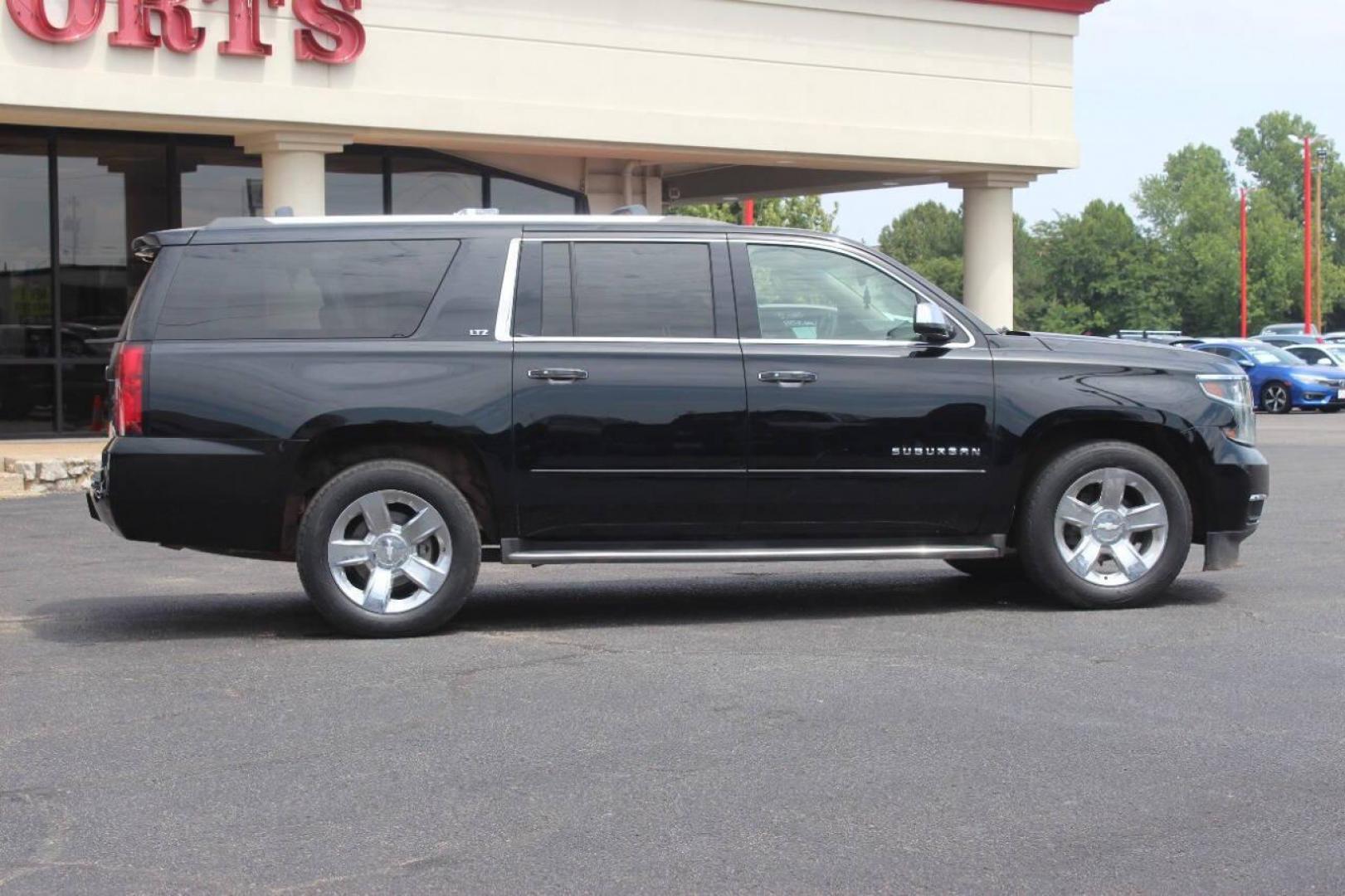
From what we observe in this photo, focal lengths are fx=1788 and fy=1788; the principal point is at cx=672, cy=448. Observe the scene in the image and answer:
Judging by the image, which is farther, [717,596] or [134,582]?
[134,582]

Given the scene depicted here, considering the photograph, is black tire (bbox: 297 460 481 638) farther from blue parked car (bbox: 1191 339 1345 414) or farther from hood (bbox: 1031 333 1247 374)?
blue parked car (bbox: 1191 339 1345 414)

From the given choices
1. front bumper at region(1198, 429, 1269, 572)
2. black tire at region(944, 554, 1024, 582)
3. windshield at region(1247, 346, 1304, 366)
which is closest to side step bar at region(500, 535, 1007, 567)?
black tire at region(944, 554, 1024, 582)

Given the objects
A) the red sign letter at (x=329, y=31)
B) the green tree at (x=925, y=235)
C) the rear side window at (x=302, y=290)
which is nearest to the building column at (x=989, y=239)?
the red sign letter at (x=329, y=31)

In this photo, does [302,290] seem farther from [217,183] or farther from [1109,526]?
[217,183]

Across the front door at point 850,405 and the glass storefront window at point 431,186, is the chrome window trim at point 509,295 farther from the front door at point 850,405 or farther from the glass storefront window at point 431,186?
the glass storefront window at point 431,186

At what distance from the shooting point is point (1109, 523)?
883cm

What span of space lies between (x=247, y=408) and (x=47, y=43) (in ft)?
37.8

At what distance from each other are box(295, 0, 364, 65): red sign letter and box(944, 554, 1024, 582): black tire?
39.0ft

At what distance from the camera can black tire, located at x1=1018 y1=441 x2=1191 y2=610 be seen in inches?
343

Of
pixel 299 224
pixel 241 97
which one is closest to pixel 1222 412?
pixel 299 224

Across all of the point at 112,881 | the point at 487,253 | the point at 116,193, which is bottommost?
the point at 112,881

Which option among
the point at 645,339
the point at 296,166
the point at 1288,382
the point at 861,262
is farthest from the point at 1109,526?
the point at 1288,382

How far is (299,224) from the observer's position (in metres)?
8.41

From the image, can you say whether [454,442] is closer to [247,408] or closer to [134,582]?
[247,408]
